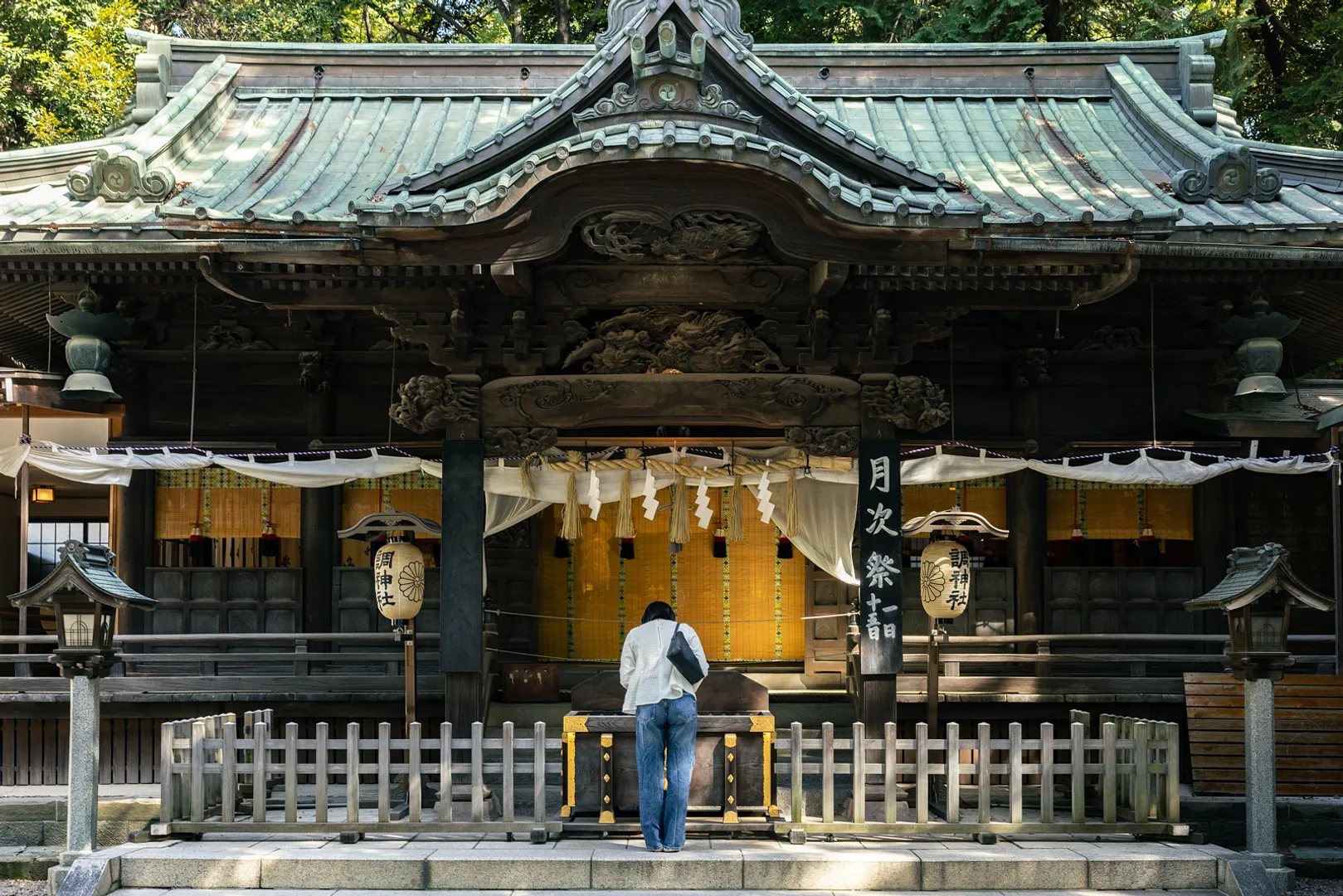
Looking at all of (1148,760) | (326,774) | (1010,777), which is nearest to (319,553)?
(326,774)

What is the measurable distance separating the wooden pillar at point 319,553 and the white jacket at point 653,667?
4.98 meters

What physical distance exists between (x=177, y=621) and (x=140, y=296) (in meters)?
3.40

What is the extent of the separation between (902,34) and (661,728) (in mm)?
17433

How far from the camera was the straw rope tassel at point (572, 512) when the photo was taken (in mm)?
13039

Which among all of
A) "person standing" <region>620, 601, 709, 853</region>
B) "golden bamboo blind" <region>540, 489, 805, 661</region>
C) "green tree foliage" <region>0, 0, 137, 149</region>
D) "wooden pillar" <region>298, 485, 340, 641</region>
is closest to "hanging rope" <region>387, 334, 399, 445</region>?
"wooden pillar" <region>298, 485, 340, 641</region>

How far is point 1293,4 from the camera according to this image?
23578 mm

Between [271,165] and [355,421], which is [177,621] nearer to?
[355,421]

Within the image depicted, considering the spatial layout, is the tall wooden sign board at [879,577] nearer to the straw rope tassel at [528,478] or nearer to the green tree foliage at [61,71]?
the straw rope tassel at [528,478]

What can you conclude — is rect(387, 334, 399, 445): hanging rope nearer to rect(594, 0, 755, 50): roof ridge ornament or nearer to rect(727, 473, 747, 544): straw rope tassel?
rect(727, 473, 747, 544): straw rope tassel

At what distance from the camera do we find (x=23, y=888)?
10.6 metres

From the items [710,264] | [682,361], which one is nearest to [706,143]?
[710,264]

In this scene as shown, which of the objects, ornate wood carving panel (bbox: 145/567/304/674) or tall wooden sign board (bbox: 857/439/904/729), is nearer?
tall wooden sign board (bbox: 857/439/904/729)

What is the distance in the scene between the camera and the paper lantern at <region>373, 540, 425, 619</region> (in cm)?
1137

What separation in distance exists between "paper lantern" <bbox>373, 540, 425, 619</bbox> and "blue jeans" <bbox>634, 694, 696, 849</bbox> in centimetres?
301
